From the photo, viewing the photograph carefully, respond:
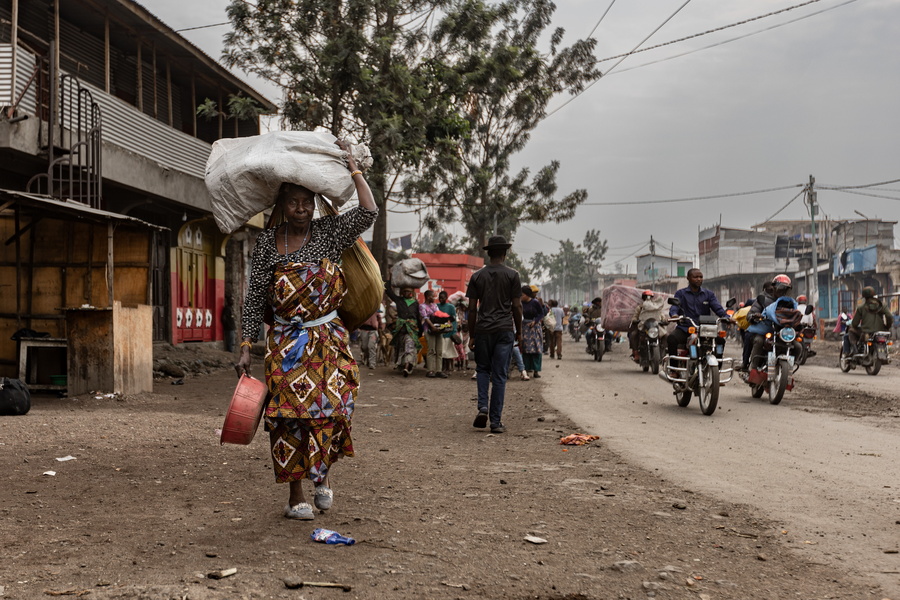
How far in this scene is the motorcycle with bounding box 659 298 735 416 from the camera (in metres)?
10.7

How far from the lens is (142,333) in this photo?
1202 centimetres

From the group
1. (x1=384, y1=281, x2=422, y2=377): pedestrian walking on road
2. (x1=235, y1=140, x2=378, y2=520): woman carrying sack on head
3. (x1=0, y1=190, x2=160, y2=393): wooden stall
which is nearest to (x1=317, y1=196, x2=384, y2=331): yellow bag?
(x1=235, y1=140, x2=378, y2=520): woman carrying sack on head

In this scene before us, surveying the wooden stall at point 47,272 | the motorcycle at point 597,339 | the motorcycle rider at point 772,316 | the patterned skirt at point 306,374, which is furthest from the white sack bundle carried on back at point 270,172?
the motorcycle at point 597,339

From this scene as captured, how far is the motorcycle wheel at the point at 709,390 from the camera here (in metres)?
10.6

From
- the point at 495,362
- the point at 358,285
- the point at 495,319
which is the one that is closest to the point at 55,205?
the point at 495,319

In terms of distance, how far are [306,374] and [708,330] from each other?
761cm

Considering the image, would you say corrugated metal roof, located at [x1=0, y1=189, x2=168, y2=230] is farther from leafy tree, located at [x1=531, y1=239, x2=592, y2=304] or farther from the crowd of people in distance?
leafy tree, located at [x1=531, y1=239, x2=592, y2=304]

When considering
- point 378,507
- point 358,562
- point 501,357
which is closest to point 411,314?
point 501,357

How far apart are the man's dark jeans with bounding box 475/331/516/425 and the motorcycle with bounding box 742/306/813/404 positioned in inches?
177

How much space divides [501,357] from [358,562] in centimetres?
528

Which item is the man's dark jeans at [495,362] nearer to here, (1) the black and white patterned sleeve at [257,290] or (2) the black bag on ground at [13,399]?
(1) the black and white patterned sleeve at [257,290]

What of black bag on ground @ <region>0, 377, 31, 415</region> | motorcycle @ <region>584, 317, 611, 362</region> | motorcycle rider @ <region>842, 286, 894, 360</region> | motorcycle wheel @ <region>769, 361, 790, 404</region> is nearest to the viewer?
black bag on ground @ <region>0, 377, 31, 415</region>

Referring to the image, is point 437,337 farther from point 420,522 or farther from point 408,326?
point 420,522

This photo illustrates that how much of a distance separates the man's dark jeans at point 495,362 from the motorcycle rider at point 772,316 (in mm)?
4730
